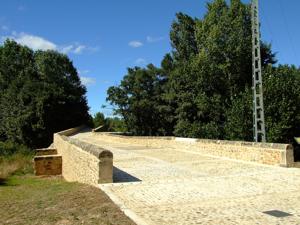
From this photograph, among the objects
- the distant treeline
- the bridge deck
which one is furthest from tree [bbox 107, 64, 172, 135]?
the bridge deck

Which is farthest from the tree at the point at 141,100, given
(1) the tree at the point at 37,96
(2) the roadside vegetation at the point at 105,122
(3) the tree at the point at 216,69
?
(2) the roadside vegetation at the point at 105,122

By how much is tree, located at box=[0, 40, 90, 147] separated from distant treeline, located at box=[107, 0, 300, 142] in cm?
1035

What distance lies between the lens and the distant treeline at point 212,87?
1022 inches

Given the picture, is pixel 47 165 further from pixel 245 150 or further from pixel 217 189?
pixel 217 189

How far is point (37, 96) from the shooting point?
51.4 metres

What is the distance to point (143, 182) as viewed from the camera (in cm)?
1099

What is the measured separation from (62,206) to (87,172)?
3871 mm

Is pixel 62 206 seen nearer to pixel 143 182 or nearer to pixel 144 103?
→ pixel 143 182

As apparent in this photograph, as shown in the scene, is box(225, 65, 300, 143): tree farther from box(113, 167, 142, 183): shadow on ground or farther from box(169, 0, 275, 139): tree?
box(113, 167, 142, 183): shadow on ground

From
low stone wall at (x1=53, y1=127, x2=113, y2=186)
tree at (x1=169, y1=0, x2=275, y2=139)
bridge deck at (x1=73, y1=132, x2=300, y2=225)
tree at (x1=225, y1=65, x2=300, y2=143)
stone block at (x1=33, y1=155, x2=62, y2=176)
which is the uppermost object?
tree at (x1=169, y1=0, x2=275, y2=139)

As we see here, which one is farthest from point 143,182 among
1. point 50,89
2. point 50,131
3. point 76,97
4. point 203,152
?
point 76,97

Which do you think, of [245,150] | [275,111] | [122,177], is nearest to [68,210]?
[122,177]

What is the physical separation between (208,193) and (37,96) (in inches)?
1789

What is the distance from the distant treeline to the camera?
25969 millimetres
